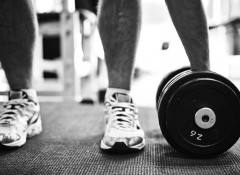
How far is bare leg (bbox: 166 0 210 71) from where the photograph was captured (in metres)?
0.82

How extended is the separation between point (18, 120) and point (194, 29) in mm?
673

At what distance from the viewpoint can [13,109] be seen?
101cm

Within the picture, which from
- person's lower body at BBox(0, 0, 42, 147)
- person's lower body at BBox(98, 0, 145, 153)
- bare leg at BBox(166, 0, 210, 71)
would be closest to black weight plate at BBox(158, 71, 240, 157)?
bare leg at BBox(166, 0, 210, 71)

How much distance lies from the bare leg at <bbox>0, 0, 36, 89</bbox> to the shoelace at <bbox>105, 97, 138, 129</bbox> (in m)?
0.34

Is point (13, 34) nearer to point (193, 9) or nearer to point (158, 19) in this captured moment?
point (193, 9)

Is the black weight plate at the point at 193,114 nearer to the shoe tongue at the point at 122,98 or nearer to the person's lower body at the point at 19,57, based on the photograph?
the shoe tongue at the point at 122,98

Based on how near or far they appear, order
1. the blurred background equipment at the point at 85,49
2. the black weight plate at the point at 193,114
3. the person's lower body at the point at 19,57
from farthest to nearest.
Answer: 1. the blurred background equipment at the point at 85,49
2. the person's lower body at the point at 19,57
3. the black weight plate at the point at 193,114

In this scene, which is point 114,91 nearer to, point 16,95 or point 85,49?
point 16,95

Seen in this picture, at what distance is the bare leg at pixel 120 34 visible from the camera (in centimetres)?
95

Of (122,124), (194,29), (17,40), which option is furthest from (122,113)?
(17,40)

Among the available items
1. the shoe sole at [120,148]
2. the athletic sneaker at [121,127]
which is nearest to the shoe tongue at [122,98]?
the athletic sneaker at [121,127]

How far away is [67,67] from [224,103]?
162cm

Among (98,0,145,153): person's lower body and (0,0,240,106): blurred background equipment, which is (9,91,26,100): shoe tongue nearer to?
(98,0,145,153): person's lower body

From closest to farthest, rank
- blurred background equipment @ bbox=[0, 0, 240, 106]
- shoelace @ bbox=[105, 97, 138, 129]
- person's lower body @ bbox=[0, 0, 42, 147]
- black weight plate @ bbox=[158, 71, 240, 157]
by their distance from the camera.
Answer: black weight plate @ bbox=[158, 71, 240, 157] < shoelace @ bbox=[105, 97, 138, 129] < person's lower body @ bbox=[0, 0, 42, 147] < blurred background equipment @ bbox=[0, 0, 240, 106]
